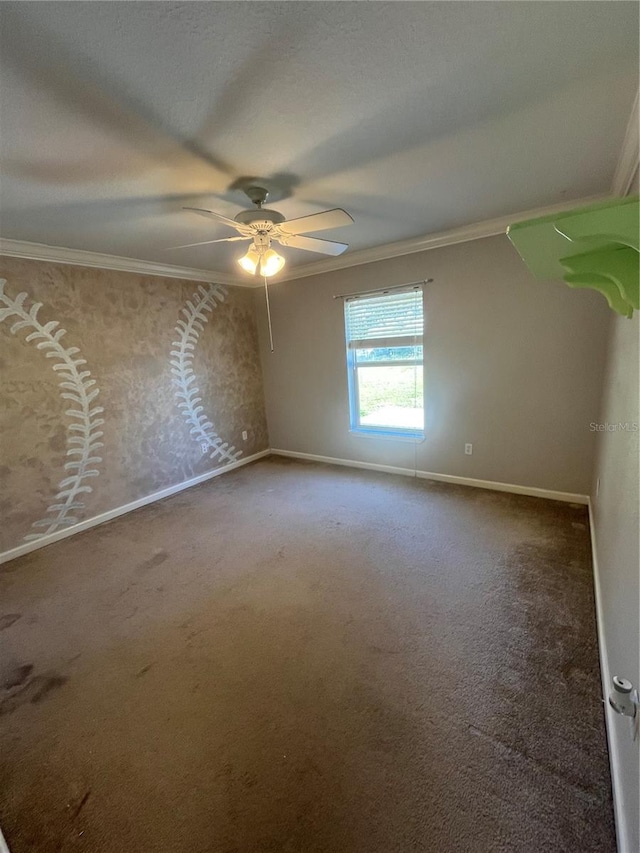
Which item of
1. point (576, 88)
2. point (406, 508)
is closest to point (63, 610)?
point (406, 508)

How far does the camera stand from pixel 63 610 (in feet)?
7.12

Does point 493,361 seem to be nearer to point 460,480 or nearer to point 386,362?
point 386,362

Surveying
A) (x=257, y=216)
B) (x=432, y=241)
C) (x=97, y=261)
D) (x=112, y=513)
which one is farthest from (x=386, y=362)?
(x=112, y=513)

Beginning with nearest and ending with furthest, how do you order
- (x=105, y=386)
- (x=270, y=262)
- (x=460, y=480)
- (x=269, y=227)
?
(x=269, y=227) < (x=270, y=262) < (x=105, y=386) < (x=460, y=480)

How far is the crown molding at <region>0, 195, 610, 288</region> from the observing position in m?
2.63

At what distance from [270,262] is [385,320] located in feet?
5.89

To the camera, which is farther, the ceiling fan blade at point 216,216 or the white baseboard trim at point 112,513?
the white baseboard trim at point 112,513

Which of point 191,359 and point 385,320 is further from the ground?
point 385,320

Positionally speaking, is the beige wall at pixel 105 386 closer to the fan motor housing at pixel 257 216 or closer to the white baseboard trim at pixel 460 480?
the white baseboard trim at pixel 460 480

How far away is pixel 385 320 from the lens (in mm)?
3656

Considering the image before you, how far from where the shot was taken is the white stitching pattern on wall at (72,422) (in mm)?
2852

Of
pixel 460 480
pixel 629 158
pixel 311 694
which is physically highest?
pixel 629 158

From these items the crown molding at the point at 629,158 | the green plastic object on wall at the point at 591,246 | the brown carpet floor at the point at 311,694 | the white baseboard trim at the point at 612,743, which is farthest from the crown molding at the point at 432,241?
the white baseboard trim at the point at 612,743

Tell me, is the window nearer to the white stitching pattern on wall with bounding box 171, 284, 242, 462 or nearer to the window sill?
the window sill
